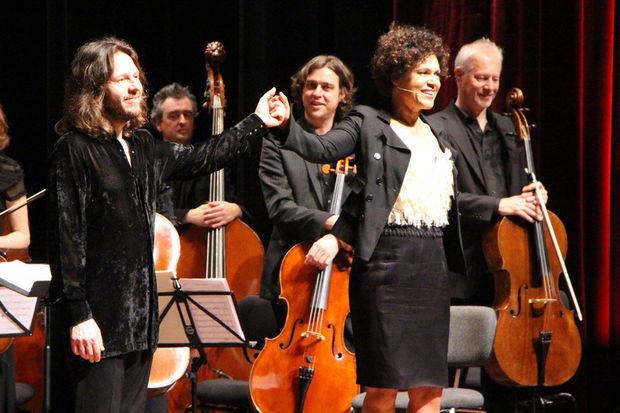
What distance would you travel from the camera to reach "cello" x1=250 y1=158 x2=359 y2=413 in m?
3.18

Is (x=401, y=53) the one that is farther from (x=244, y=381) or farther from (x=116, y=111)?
(x=244, y=381)

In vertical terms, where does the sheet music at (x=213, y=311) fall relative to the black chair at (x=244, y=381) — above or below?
above

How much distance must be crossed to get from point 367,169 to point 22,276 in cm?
107

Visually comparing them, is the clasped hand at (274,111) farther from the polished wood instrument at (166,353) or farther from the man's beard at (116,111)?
the polished wood instrument at (166,353)

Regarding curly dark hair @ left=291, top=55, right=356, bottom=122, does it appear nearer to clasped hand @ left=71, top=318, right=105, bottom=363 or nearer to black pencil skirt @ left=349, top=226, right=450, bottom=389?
black pencil skirt @ left=349, top=226, right=450, bottom=389

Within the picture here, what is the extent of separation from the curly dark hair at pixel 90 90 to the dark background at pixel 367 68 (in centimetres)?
200

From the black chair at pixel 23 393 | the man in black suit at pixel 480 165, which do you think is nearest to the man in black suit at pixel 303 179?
the man in black suit at pixel 480 165

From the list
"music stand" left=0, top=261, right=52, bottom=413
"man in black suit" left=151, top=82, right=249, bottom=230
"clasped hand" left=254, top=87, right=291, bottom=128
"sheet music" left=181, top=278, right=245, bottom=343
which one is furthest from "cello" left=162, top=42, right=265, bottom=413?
"clasped hand" left=254, top=87, right=291, bottom=128

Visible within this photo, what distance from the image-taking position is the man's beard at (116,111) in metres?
2.27

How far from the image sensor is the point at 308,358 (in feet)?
10.4

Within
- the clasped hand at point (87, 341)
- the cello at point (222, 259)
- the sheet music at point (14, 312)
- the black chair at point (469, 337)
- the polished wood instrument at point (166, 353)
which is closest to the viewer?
the clasped hand at point (87, 341)

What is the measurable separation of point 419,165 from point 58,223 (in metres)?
1.17

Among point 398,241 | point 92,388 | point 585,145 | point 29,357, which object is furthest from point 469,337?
point 29,357

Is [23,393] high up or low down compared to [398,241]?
down
